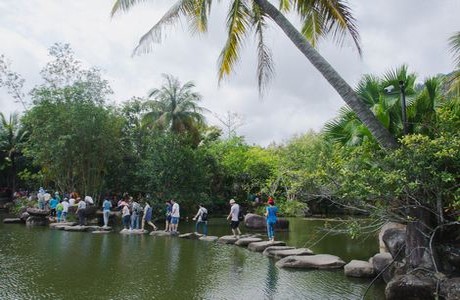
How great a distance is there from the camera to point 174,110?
108ft

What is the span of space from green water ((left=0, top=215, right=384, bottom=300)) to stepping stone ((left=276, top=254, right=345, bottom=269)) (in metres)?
0.29

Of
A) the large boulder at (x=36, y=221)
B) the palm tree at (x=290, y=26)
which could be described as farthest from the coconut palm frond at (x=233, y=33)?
the large boulder at (x=36, y=221)

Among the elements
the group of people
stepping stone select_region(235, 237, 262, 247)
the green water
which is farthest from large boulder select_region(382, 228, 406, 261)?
stepping stone select_region(235, 237, 262, 247)

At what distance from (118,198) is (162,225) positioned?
9.93m

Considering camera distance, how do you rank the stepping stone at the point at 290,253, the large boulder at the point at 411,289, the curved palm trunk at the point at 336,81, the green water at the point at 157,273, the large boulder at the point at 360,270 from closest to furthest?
the large boulder at the point at 411,289 < the green water at the point at 157,273 < the curved palm trunk at the point at 336,81 < the large boulder at the point at 360,270 < the stepping stone at the point at 290,253

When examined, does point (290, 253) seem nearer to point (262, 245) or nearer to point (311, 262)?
point (311, 262)

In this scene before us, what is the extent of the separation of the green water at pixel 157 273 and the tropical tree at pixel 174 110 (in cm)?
1812

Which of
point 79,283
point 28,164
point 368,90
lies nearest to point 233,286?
point 79,283

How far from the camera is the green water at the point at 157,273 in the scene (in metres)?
7.98

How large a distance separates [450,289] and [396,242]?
2.07m

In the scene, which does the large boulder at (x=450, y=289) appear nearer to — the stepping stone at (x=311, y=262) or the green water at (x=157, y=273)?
the green water at (x=157, y=273)

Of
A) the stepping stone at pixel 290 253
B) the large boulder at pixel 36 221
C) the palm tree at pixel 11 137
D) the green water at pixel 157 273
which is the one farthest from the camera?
the palm tree at pixel 11 137

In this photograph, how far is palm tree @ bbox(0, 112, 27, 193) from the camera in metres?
35.0

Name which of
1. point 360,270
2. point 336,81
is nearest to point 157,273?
point 360,270
